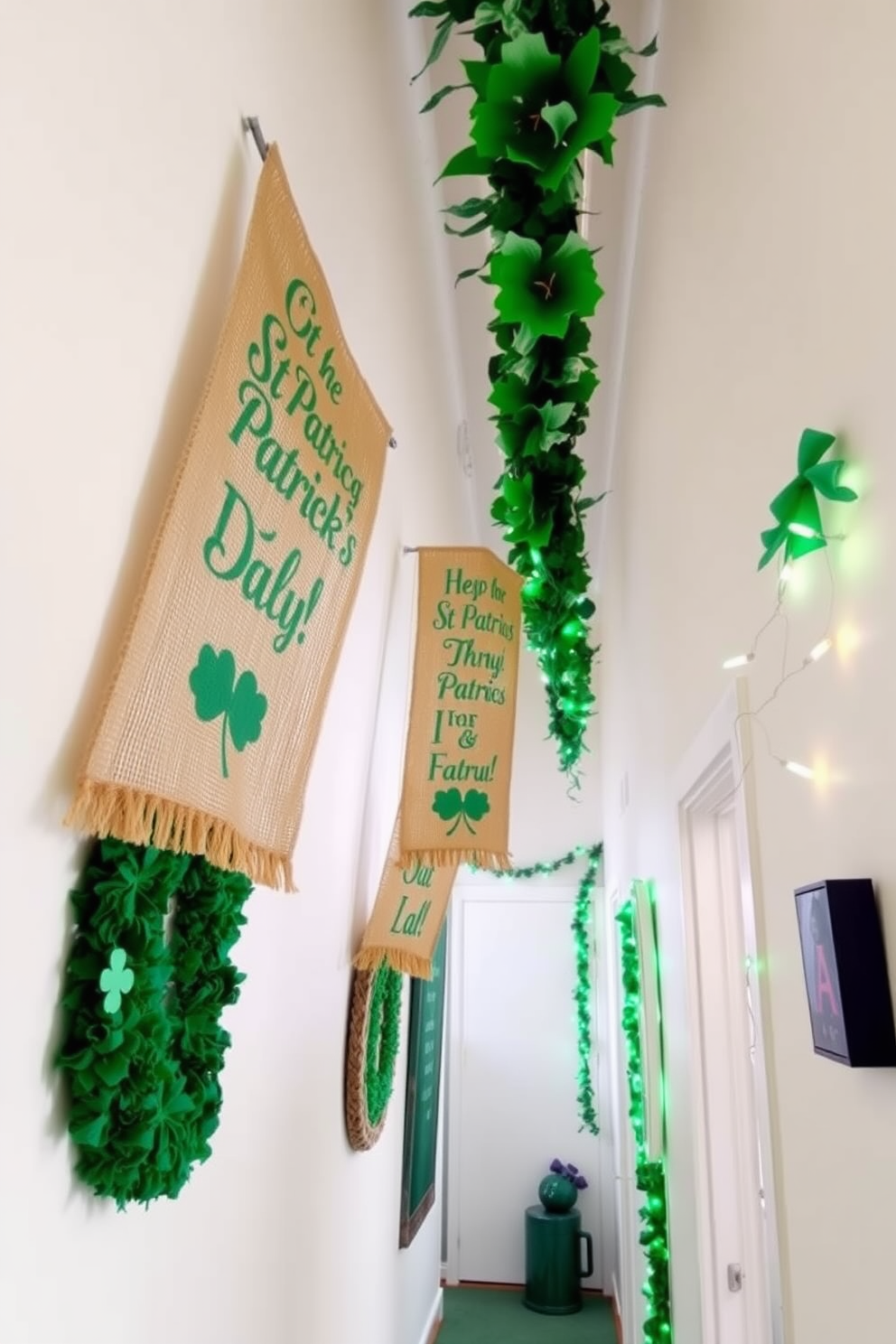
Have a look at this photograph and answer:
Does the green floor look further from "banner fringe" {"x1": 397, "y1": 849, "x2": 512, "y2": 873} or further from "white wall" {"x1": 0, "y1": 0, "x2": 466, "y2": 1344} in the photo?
"banner fringe" {"x1": 397, "y1": 849, "x2": 512, "y2": 873}

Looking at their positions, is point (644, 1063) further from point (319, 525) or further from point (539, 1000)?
point (539, 1000)

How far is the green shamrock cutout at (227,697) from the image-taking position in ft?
3.19

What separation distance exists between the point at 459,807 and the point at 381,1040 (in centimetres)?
68

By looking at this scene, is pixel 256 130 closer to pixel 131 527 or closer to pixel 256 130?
pixel 256 130

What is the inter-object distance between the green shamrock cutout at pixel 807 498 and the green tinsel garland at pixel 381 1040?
5.18ft

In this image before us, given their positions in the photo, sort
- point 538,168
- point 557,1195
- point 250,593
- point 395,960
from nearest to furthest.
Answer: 1. point 250,593
2. point 538,168
3. point 395,960
4. point 557,1195

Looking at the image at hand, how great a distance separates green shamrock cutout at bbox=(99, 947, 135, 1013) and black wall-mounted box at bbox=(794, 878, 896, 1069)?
67 centimetres

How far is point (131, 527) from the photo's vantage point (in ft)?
3.16

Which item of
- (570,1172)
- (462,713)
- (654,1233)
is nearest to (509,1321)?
(570,1172)

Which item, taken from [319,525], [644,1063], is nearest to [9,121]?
[319,525]

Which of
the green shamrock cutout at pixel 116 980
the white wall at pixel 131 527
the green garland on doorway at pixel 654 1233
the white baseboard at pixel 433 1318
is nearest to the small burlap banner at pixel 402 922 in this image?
the white wall at pixel 131 527

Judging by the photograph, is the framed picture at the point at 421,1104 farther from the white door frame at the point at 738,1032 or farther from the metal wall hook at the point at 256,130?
the metal wall hook at the point at 256,130

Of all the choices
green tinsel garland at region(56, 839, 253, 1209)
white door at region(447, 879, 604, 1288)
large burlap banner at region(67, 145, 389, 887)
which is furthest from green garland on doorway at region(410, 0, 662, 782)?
white door at region(447, 879, 604, 1288)

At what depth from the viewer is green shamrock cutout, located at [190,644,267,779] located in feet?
3.19
